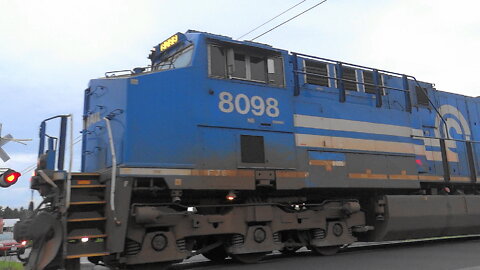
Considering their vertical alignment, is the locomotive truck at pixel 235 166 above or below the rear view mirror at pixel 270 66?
below

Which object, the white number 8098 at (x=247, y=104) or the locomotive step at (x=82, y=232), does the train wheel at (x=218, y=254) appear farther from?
the white number 8098 at (x=247, y=104)

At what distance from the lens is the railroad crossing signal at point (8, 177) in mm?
7496

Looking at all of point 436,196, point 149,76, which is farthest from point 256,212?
point 436,196

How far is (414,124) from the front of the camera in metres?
9.79

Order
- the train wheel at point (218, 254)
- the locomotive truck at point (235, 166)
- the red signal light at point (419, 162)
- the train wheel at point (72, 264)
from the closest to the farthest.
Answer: the train wheel at point (72, 264) < the locomotive truck at point (235, 166) < the train wheel at point (218, 254) < the red signal light at point (419, 162)

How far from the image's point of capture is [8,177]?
754 cm

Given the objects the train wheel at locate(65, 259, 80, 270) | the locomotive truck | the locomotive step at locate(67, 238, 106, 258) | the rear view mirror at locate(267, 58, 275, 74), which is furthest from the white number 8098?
the train wheel at locate(65, 259, 80, 270)

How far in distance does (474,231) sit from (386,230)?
3.38 metres

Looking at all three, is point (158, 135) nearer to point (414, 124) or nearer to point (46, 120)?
point (46, 120)

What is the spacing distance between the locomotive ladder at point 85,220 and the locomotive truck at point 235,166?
18 millimetres

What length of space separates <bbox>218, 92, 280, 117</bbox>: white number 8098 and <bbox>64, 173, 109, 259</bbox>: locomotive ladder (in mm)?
2425

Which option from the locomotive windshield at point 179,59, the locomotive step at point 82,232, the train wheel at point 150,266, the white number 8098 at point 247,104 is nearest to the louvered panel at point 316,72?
the white number 8098 at point 247,104

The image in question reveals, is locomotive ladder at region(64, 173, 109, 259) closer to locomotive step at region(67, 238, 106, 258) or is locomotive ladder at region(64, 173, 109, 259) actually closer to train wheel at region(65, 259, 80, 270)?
locomotive step at region(67, 238, 106, 258)

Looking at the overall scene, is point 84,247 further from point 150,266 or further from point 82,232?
point 150,266
